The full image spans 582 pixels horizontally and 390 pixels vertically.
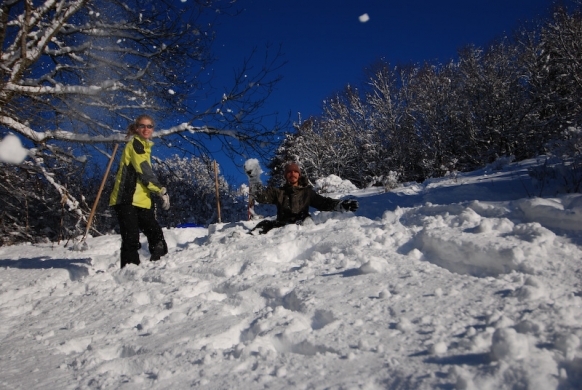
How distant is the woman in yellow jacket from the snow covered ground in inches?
18.2

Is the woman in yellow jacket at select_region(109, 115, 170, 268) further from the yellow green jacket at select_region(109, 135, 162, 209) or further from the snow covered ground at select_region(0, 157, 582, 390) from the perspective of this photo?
the snow covered ground at select_region(0, 157, 582, 390)

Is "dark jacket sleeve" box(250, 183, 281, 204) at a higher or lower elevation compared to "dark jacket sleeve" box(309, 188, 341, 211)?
higher

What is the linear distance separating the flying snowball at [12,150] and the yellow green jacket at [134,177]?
1580 mm

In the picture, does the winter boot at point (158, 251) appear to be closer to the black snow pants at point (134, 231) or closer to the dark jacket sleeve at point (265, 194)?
the black snow pants at point (134, 231)

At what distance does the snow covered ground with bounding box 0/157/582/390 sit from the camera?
46.5 inches

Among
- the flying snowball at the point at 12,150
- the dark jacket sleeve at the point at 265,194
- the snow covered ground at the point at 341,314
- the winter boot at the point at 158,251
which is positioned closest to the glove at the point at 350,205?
the dark jacket sleeve at the point at 265,194

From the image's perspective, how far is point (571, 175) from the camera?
358cm

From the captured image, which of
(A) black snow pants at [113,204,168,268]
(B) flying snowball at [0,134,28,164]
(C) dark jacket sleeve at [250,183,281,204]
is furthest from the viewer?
(C) dark jacket sleeve at [250,183,281,204]

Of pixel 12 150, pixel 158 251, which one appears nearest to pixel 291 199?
A: pixel 158 251

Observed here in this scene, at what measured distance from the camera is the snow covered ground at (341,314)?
1182 millimetres

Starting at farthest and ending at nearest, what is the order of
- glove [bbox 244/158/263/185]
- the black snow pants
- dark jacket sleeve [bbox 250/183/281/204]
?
glove [bbox 244/158/263/185]
dark jacket sleeve [bbox 250/183/281/204]
the black snow pants

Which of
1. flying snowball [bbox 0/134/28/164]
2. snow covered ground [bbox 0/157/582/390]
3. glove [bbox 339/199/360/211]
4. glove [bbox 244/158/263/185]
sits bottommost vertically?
snow covered ground [bbox 0/157/582/390]

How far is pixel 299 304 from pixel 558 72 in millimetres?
15836

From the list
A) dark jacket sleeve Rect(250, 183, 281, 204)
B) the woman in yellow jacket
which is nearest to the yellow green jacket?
the woman in yellow jacket
